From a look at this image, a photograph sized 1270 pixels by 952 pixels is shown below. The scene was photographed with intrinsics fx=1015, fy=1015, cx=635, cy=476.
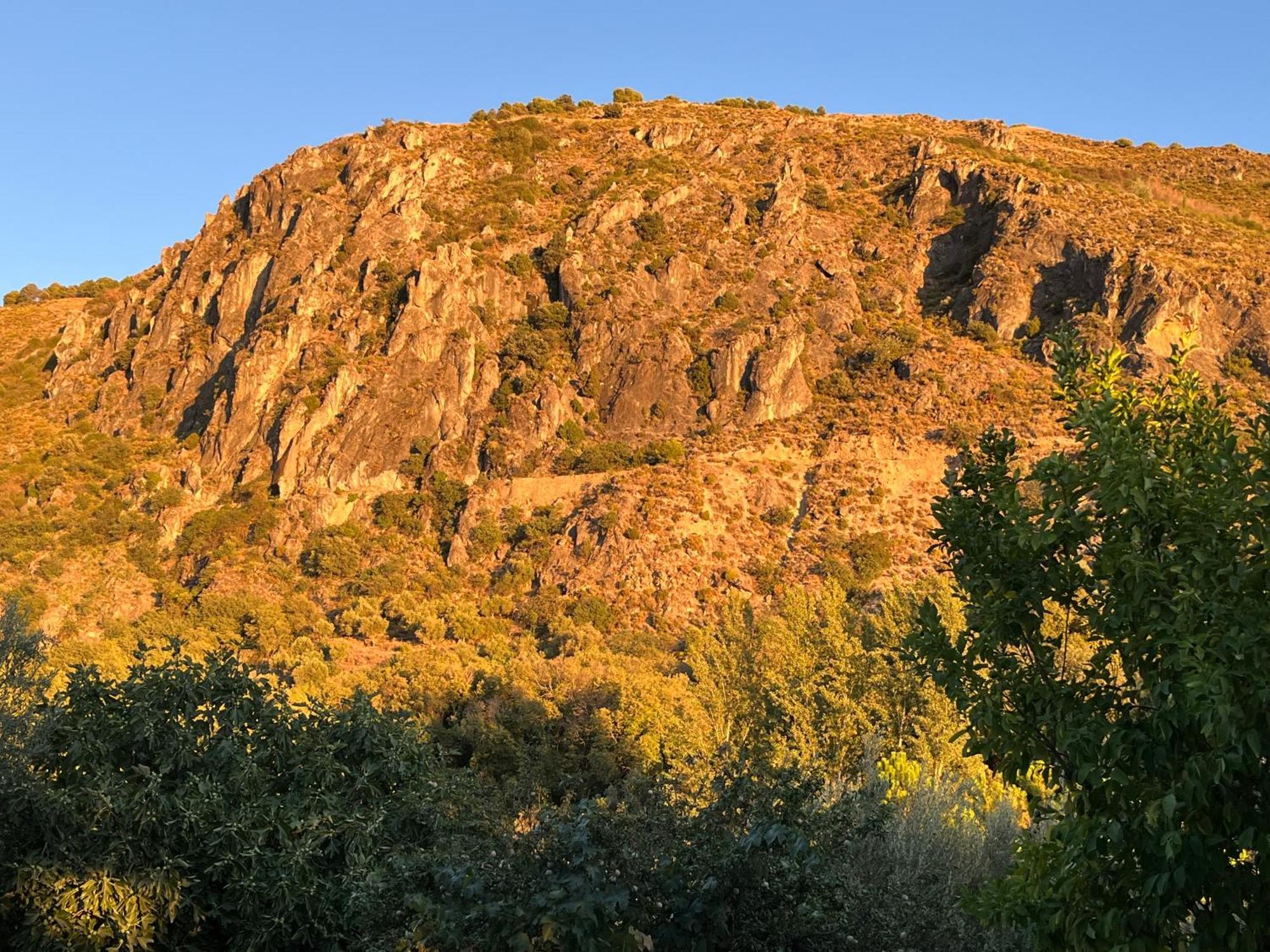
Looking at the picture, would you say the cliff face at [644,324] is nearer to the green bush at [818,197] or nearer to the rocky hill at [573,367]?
the rocky hill at [573,367]

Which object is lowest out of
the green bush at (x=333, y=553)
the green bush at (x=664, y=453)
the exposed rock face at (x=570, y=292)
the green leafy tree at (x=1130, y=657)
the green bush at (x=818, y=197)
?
the green leafy tree at (x=1130, y=657)

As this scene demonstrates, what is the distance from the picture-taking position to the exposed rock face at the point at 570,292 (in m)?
62.7

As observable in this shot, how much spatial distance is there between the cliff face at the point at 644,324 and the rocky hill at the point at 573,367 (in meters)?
0.23

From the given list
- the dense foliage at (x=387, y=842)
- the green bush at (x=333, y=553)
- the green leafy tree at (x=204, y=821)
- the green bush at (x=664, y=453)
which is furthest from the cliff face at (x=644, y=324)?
the green leafy tree at (x=204, y=821)

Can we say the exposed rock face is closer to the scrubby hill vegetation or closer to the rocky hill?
the rocky hill

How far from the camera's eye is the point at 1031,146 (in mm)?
94875

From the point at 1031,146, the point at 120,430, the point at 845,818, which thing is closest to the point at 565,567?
the point at 120,430

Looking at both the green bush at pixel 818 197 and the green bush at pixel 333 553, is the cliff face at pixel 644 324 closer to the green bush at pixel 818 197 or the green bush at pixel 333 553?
the green bush at pixel 818 197

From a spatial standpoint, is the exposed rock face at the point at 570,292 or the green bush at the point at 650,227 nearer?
the exposed rock face at the point at 570,292

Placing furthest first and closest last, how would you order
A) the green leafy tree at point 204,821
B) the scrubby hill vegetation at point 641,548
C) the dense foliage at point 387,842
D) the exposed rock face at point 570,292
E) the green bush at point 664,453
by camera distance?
the exposed rock face at point 570,292
the green bush at point 664,453
the green leafy tree at point 204,821
the dense foliage at point 387,842
the scrubby hill vegetation at point 641,548

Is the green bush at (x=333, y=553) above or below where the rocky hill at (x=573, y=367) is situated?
below

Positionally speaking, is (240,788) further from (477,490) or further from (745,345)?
(745,345)

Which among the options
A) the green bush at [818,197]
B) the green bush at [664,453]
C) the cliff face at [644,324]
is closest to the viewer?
the cliff face at [644,324]

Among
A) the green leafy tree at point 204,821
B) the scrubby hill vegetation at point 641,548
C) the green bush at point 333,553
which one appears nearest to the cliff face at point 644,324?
the scrubby hill vegetation at point 641,548
